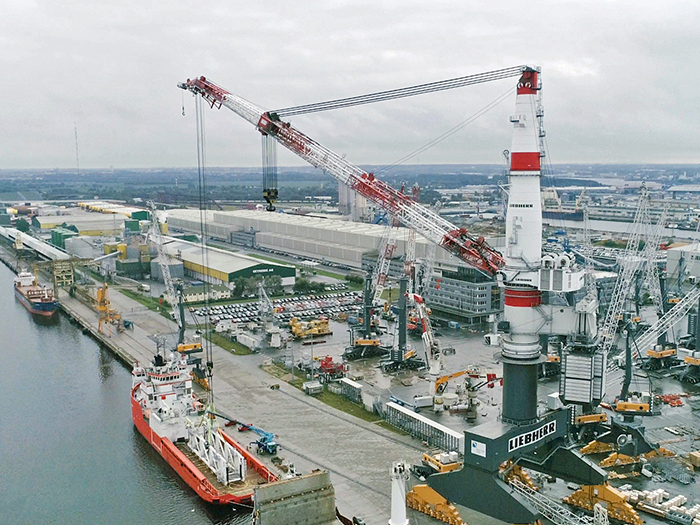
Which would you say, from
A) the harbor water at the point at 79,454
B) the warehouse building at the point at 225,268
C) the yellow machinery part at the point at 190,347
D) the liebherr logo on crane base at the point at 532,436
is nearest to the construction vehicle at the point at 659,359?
the liebherr logo on crane base at the point at 532,436

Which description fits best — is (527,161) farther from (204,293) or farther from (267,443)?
(204,293)

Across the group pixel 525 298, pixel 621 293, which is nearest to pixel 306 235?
pixel 621 293

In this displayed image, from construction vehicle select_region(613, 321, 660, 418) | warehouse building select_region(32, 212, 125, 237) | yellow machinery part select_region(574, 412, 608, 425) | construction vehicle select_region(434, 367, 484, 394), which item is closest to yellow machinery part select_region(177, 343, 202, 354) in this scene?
construction vehicle select_region(434, 367, 484, 394)

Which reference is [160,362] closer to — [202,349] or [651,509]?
[202,349]

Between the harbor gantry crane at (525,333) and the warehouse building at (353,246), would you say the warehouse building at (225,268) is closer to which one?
the warehouse building at (353,246)

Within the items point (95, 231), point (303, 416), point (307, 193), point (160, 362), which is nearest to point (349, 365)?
point (303, 416)
